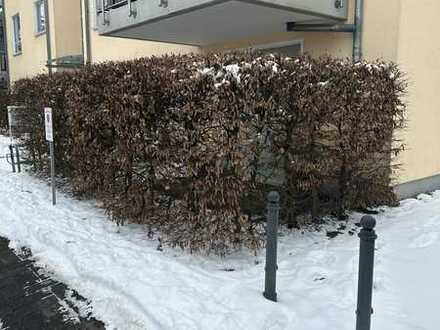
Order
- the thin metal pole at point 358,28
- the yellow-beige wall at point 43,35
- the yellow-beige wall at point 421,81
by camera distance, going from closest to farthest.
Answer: the yellow-beige wall at point 421,81, the thin metal pole at point 358,28, the yellow-beige wall at point 43,35

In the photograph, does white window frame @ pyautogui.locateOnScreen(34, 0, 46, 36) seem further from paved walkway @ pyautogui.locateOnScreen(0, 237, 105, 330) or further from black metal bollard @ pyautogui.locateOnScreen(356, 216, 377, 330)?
black metal bollard @ pyautogui.locateOnScreen(356, 216, 377, 330)

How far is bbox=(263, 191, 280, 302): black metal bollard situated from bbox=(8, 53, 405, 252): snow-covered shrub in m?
0.90

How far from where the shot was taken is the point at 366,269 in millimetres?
2797

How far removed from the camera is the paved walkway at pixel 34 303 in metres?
3.59

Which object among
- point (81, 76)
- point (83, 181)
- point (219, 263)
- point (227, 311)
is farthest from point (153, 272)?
point (81, 76)

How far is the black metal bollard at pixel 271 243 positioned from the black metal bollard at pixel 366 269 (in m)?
0.96

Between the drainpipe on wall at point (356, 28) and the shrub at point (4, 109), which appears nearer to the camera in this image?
the drainpipe on wall at point (356, 28)

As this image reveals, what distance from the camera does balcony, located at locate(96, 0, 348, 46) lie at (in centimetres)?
664

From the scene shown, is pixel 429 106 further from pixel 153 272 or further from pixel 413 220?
pixel 153 272

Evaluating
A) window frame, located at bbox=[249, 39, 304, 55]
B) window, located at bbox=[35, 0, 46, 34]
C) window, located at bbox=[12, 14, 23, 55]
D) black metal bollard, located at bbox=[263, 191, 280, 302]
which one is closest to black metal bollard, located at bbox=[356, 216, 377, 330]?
black metal bollard, located at bbox=[263, 191, 280, 302]

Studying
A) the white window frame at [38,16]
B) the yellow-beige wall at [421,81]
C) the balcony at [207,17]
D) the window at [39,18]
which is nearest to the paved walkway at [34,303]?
the balcony at [207,17]

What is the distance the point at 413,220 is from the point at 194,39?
5756 mm

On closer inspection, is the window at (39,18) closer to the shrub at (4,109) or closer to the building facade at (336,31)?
the shrub at (4,109)

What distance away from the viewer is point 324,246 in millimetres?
5133
